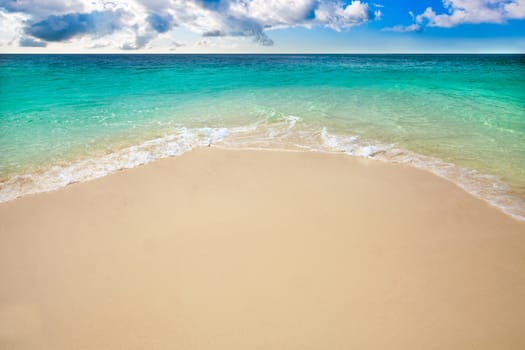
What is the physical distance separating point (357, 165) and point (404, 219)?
94.8 inches

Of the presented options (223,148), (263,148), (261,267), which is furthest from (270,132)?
(261,267)

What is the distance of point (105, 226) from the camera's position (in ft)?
14.9

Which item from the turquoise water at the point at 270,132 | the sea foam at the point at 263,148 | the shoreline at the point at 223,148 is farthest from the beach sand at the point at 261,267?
the turquoise water at the point at 270,132

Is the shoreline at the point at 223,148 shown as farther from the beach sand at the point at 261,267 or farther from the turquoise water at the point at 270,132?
the beach sand at the point at 261,267

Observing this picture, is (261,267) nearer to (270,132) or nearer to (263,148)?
(263,148)

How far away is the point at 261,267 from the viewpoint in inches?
142

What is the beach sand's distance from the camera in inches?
112

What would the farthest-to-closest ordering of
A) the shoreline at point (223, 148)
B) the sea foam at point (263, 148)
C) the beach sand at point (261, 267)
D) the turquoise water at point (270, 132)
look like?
the turquoise water at point (270, 132), the sea foam at point (263, 148), the shoreline at point (223, 148), the beach sand at point (261, 267)

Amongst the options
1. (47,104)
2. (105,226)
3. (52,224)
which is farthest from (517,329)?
(47,104)

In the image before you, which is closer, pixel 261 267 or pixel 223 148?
pixel 261 267

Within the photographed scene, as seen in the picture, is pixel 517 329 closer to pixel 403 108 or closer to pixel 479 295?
pixel 479 295

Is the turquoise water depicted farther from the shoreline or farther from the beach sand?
the beach sand

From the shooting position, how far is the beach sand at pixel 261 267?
284 cm

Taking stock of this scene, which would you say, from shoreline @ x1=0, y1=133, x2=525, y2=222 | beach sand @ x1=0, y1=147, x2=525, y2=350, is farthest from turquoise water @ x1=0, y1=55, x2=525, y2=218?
beach sand @ x1=0, y1=147, x2=525, y2=350
